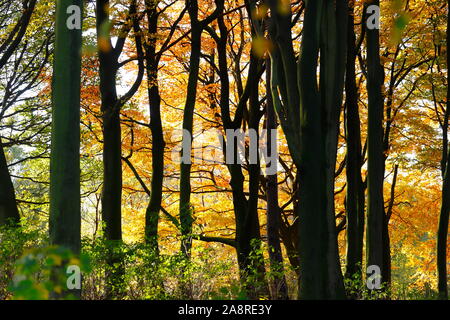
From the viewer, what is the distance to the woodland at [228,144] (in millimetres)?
6000

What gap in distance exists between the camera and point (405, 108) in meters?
16.4

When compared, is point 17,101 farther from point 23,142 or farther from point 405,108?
point 405,108

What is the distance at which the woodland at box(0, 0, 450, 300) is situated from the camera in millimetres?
6000

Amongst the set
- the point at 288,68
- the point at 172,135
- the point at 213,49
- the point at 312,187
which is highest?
the point at 213,49

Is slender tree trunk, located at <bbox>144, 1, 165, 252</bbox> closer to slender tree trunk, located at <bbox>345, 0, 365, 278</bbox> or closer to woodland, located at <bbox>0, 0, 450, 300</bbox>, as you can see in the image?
woodland, located at <bbox>0, 0, 450, 300</bbox>

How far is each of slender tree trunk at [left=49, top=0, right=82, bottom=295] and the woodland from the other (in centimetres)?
2

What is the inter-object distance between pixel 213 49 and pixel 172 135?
3.31m

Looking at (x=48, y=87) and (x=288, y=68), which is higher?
(x=48, y=87)

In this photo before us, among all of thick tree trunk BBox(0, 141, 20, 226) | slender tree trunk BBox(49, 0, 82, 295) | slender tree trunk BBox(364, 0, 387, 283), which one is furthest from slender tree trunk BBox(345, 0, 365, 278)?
thick tree trunk BBox(0, 141, 20, 226)

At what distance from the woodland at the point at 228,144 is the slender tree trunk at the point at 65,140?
16mm

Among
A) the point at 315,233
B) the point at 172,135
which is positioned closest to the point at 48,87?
the point at 172,135

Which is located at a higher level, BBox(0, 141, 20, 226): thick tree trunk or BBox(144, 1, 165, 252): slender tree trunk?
BBox(144, 1, 165, 252): slender tree trunk
